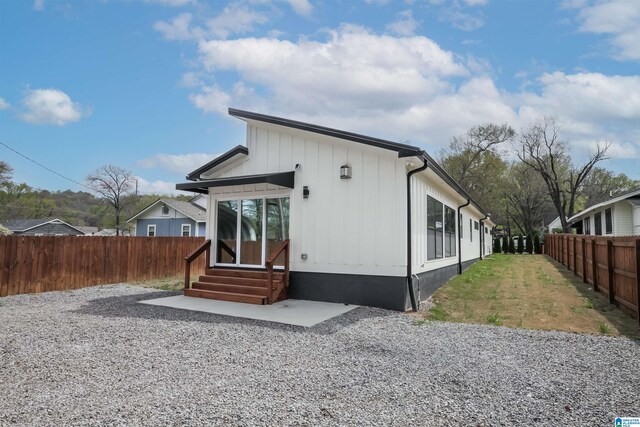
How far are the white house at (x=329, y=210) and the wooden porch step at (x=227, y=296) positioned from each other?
3.7 inches

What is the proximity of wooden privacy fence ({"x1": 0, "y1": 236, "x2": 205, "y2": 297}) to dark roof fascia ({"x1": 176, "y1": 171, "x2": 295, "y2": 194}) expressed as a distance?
4.14m

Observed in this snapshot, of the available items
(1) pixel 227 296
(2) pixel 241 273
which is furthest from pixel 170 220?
(1) pixel 227 296

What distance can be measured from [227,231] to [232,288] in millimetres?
1667

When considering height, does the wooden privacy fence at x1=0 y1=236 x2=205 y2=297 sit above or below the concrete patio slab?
above

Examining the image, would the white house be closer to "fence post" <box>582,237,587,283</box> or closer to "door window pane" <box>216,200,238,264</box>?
"door window pane" <box>216,200,238,264</box>

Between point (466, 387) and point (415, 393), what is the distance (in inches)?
20.7

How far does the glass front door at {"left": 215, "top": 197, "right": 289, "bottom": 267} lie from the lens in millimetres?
8562

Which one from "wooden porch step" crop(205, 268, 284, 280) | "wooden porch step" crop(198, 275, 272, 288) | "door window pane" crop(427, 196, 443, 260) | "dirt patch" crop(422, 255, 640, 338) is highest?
"door window pane" crop(427, 196, 443, 260)

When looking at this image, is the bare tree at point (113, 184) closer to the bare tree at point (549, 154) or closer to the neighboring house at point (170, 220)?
the neighboring house at point (170, 220)

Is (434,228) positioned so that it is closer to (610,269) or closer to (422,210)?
(422,210)

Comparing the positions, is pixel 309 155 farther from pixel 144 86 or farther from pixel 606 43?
pixel 606 43

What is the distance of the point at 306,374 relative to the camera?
3744mm

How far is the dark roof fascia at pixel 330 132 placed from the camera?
6.93 meters

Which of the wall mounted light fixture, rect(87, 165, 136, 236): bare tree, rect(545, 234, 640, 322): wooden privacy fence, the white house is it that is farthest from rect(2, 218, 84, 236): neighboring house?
rect(545, 234, 640, 322): wooden privacy fence
